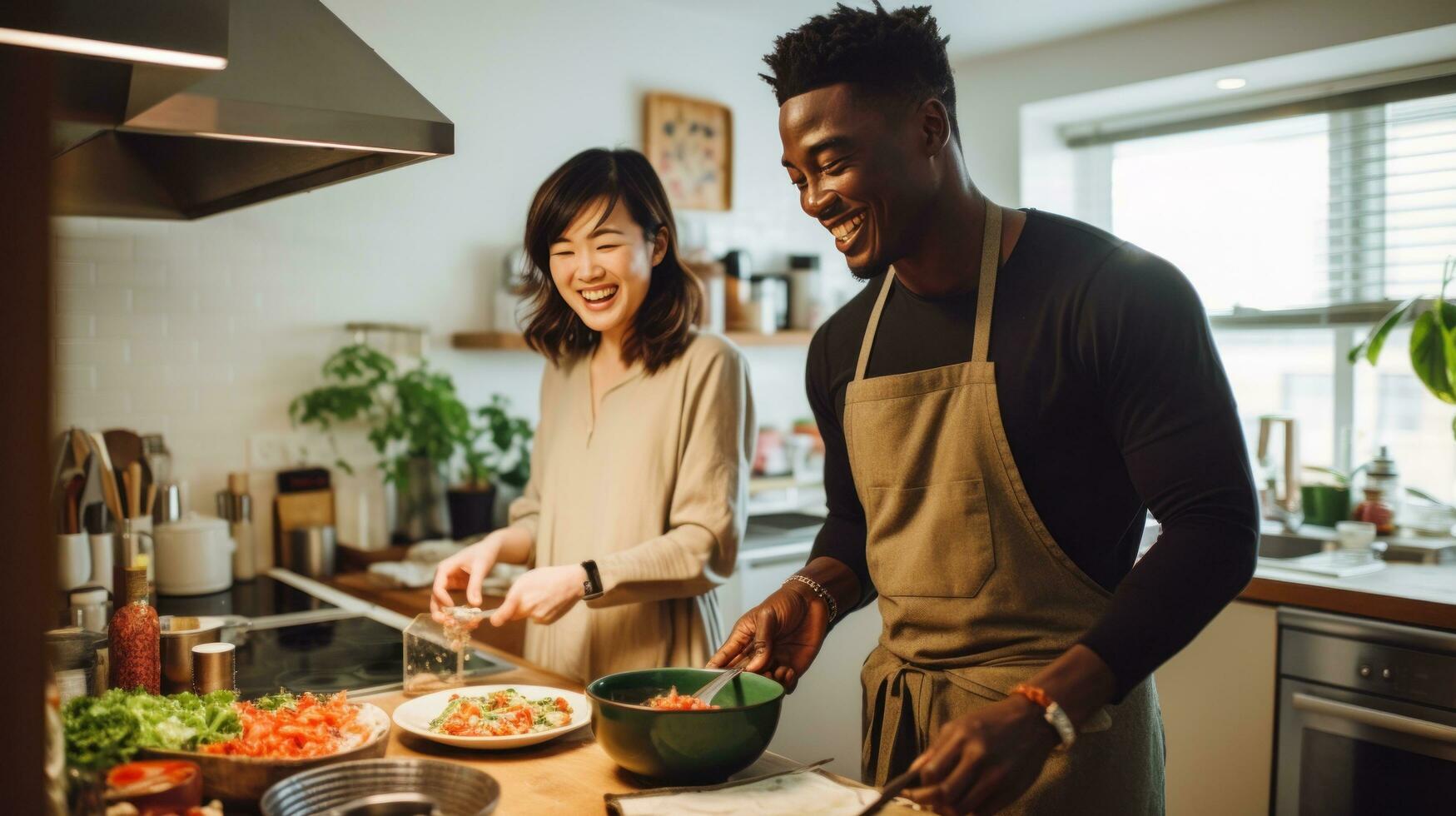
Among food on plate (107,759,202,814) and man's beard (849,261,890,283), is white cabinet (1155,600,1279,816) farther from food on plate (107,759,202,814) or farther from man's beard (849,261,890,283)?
food on plate (107,759,202,814)

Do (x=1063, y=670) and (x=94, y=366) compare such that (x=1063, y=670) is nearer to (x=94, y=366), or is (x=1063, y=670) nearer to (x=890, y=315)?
(x=890, y=315)

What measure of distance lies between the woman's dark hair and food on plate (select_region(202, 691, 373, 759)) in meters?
0.80

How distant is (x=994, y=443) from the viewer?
4.43 feet

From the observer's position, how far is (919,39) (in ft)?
Result: 4.39

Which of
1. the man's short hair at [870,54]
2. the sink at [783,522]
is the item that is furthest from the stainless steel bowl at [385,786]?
the sink at [783,522]

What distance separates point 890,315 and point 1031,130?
2.94 m

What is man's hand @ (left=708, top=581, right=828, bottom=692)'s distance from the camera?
1390mm

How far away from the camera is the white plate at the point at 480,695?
1327mm

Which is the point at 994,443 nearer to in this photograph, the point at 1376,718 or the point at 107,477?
the point at 1376,718

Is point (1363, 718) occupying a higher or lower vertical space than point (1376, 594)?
lower

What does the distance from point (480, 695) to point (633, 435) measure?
0.55 meters

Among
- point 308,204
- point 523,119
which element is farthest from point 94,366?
point 523,119

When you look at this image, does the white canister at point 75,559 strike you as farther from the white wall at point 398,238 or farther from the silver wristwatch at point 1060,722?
the silver wristwatch at point 1060,722

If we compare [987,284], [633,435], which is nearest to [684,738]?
[987,284]
